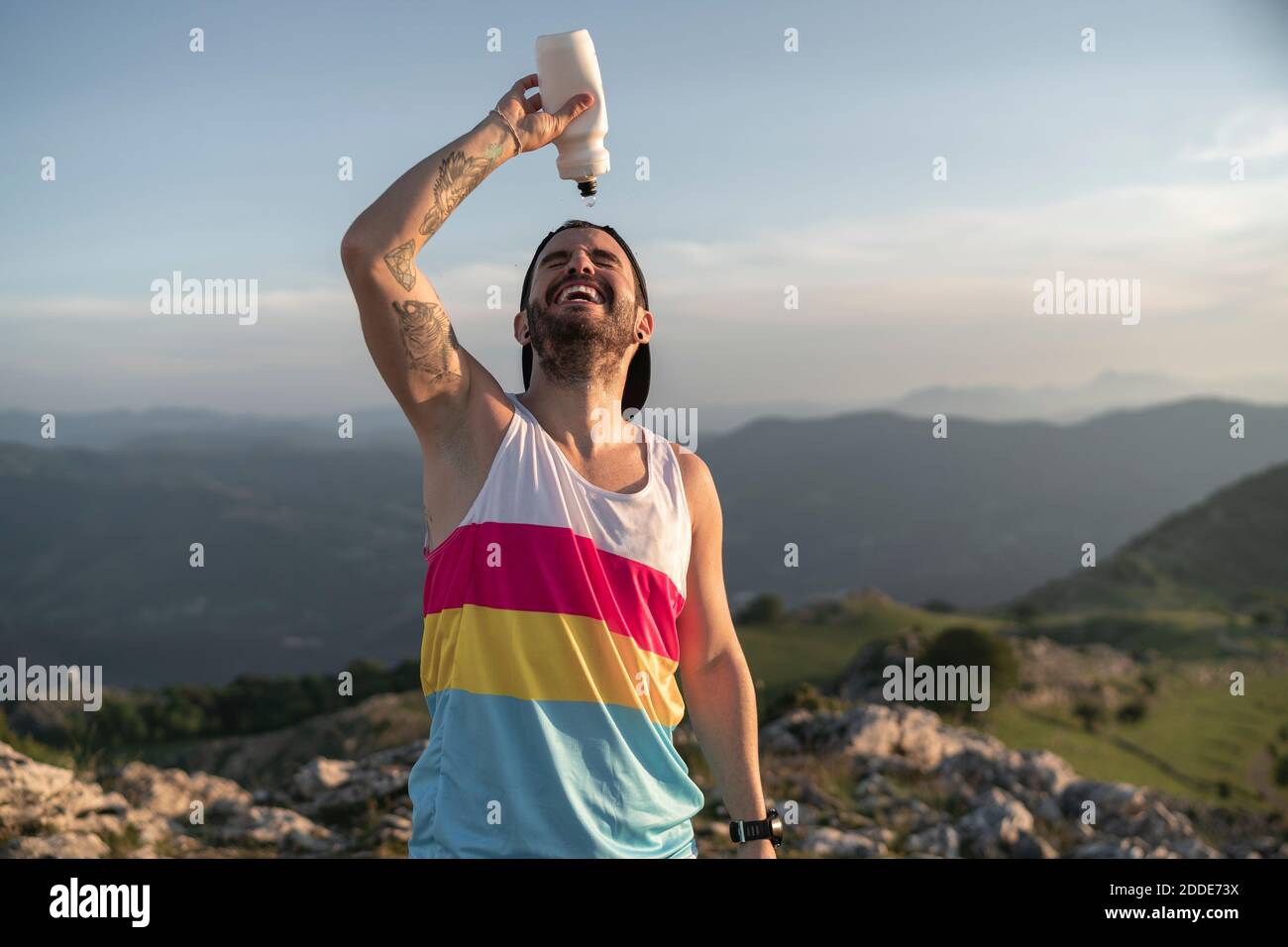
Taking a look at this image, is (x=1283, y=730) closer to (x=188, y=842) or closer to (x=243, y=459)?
(x=188, y=842)

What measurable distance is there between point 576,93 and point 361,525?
3285 inches

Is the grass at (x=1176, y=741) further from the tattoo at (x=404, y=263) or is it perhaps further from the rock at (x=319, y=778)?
the tattoo at (x=404, y=263)

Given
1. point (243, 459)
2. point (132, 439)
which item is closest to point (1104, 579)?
point (243, 459)

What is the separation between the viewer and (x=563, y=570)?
3.21m

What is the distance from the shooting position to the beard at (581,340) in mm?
3520

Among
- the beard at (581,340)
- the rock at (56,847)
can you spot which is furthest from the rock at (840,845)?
Answer: the beard at (581,340)

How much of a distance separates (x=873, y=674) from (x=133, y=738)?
14.0 m

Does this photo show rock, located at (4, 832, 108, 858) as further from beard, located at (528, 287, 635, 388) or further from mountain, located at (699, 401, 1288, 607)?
mountain, located at (699, 401, 1288, 607)

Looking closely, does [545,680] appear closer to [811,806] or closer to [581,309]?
[581,309]

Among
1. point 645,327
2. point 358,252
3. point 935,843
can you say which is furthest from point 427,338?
point 935,843

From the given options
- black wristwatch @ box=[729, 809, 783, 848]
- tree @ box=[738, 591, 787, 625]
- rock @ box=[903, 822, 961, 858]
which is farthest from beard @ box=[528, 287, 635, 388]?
tree @ box=[738, 591, 787, 625]

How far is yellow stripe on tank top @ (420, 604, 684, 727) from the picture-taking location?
10.2ft

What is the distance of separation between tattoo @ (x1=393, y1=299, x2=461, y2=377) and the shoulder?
0.88 m

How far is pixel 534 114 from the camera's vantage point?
376 cm
